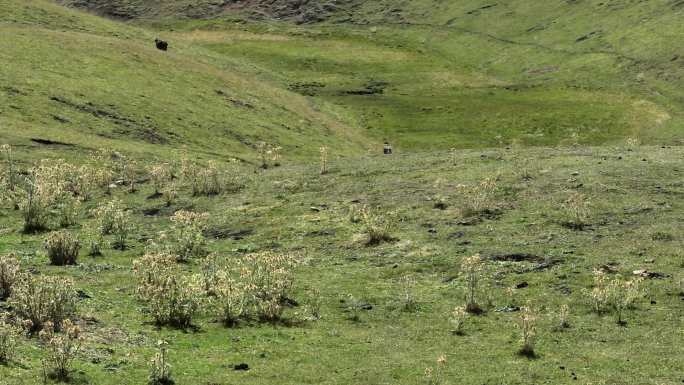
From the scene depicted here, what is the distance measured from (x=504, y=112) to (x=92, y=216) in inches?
2400

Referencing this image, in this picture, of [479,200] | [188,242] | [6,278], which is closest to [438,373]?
[6,278]

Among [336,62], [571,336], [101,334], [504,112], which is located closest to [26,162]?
[101,334]

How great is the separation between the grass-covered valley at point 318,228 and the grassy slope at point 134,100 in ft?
1.10

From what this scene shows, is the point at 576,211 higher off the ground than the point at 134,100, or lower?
lower

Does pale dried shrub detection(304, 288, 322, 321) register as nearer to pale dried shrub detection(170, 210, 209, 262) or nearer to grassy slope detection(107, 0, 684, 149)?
pale dried shrub detection(170, 210, 209, 262)

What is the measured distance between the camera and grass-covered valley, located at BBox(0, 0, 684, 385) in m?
20.6

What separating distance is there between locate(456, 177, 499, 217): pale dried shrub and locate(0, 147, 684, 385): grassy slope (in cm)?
58

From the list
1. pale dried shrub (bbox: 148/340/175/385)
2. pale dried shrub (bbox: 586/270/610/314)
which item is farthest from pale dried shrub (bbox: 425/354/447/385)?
pale dried shrub (bbox: 586/270/610/314)

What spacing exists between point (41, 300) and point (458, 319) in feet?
39.8

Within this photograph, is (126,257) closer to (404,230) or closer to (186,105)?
(404,230)

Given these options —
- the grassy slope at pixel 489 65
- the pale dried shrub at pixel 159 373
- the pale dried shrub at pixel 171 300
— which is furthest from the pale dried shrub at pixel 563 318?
the grassy slope at pixel 489 65

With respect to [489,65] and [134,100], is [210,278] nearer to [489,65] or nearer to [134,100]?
[134,100]

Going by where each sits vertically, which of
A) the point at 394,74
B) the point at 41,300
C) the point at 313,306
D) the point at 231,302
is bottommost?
the point at 394,74

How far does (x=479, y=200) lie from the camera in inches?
1437
